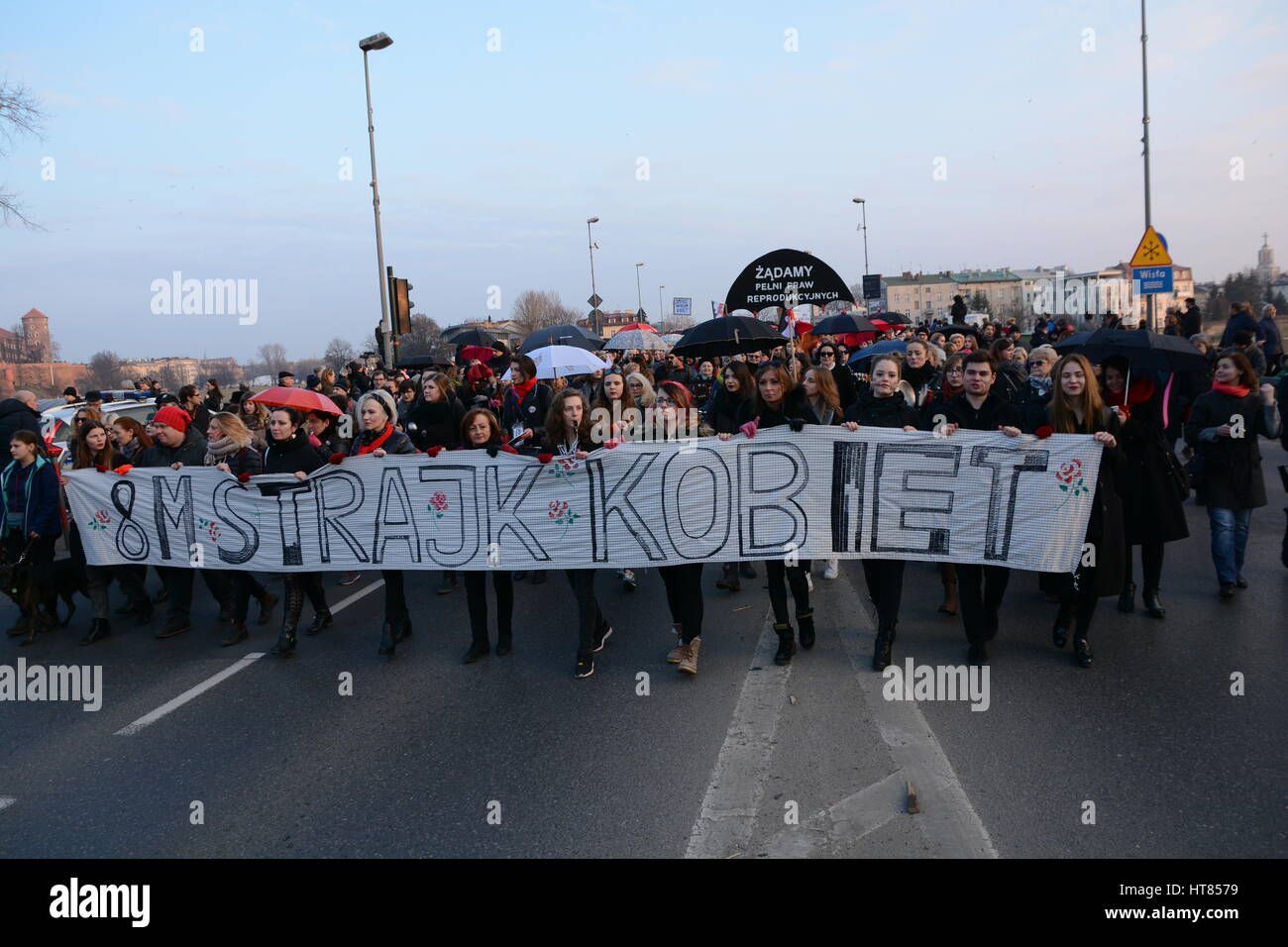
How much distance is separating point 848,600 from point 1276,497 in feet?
21.4

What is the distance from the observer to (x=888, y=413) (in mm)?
6324

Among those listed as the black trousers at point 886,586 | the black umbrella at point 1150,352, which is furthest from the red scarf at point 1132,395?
the black trousers at point 886,586

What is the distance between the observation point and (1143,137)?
2308 cm

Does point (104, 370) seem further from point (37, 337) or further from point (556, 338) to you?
point (556, 338)

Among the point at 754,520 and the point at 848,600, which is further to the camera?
the point at 848,600

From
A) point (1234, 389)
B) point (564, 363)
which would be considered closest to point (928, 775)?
point (1234, 389)

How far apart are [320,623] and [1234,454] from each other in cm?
707

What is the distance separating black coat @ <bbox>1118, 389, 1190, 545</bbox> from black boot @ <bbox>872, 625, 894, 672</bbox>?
2.07 meters

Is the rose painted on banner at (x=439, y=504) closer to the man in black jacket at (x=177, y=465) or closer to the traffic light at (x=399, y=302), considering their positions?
the man in black jacket at (x=177, y=465)

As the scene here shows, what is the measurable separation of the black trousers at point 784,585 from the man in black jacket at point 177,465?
15.0 ft

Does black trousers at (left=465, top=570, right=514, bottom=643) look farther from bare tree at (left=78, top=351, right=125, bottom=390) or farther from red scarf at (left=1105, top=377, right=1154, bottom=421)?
bare tree at (left=78, top=351, right=125, bottom=390)

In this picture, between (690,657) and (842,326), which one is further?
(842,326)
